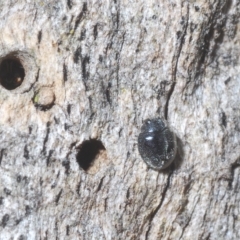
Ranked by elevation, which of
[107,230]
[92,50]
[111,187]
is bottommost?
[107,230]

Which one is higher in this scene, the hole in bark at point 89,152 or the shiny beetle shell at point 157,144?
the shiny beetle shell at point 157,144

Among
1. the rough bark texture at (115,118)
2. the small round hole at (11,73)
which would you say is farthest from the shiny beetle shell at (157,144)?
the small round hole at (11,73)

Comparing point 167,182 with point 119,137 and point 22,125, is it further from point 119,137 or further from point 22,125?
point 22,125

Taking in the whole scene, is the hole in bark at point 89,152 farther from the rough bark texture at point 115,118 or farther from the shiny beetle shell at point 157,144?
the shiny beetle shell at point 157,144

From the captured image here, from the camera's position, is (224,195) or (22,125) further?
(224,195)

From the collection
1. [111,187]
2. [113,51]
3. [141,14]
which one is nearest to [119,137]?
[111,187]

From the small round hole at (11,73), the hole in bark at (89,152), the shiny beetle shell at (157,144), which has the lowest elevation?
the hole in bark at (89,152)
